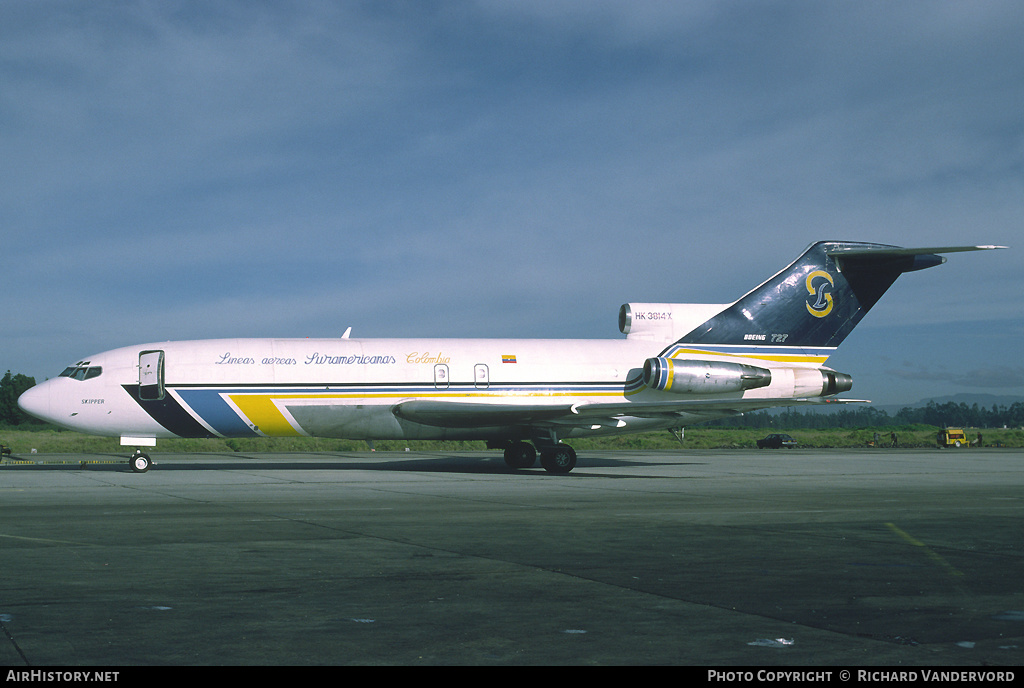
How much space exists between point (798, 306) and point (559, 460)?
9228 millimetres

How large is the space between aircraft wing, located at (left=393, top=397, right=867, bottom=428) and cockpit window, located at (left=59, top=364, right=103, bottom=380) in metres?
8.54

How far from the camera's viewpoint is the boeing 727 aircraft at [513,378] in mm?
25609

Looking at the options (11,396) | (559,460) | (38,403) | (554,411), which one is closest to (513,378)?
(554,411)

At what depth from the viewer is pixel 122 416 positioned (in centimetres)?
2544

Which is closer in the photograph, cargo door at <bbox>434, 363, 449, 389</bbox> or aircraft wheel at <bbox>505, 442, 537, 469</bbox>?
cargo door at <bbox>434, 363, 449, 389</bbox>

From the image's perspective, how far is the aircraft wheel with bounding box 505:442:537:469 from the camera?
28.4m

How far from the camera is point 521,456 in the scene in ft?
93.5

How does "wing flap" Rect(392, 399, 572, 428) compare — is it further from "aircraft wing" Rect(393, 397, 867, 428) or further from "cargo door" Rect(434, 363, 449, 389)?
"cargo door" Rect(434, 363, 449, 389)

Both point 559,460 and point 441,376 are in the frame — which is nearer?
point 559,460

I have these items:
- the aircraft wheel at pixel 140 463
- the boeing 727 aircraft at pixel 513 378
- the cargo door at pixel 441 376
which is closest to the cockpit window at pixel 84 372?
the boeing 727 aircraft at pixel 513 378

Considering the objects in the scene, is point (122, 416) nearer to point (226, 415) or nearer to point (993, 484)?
point (226, 415)

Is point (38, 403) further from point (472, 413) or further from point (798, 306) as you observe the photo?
point (798, 306)

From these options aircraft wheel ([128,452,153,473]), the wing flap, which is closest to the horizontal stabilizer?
the wing flap
